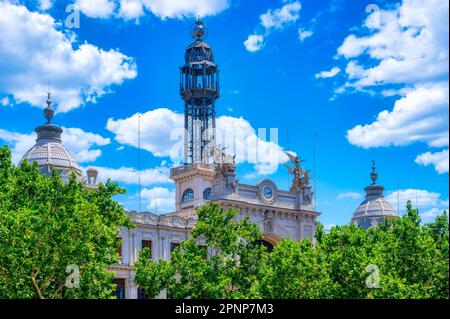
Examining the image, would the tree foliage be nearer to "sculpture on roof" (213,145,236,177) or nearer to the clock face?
"sculpture on roof" (213,145,236,177)

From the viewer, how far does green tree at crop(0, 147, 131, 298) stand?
45.7 metres

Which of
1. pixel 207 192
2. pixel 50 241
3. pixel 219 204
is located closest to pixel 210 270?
pixel 50 241

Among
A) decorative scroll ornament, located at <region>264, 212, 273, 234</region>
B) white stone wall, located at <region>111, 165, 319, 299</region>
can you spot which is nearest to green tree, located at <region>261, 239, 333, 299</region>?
white stone wall, located at <region>111, 165, 319, 299</region>

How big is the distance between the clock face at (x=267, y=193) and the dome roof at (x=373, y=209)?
3760 cm

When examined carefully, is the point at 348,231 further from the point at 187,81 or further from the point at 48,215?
the point at 187,81

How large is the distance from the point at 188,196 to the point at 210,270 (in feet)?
119

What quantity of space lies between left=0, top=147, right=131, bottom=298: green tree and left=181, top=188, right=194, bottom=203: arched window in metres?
39.8

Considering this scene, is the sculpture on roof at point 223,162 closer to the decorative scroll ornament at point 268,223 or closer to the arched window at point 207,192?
the arched window at point 207,192

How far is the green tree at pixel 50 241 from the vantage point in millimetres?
45688

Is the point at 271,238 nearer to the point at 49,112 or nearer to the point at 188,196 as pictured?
the point at 188,196

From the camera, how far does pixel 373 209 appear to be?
403 feet

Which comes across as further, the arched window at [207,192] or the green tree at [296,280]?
the arched window at [207,192]

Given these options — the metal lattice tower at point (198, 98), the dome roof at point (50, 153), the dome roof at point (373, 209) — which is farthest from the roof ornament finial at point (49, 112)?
the dome roof at point (373, 209)
